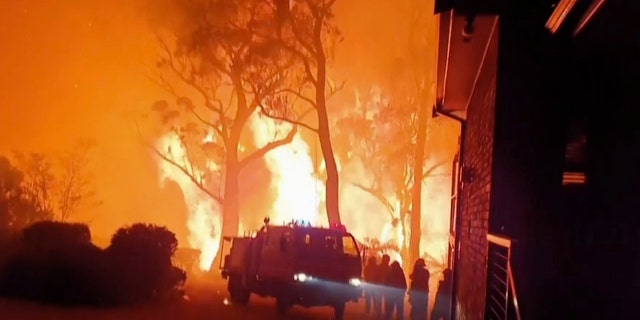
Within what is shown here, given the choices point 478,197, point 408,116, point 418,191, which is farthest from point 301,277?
point 408,116

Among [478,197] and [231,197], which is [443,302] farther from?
[231,197]

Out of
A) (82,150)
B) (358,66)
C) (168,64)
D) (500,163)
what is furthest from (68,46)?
(500,163)

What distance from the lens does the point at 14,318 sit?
12.6 meters

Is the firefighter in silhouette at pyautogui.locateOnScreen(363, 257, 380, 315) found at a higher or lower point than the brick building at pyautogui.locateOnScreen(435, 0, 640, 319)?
lower

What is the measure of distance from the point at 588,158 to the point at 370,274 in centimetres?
1096

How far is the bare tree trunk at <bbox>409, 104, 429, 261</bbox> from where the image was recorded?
33.0m

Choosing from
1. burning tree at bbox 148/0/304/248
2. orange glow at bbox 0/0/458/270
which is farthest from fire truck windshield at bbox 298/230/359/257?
orange glow at bbox 0/0/458/270

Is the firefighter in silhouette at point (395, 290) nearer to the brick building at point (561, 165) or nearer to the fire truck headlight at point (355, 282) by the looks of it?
the fire truck headlight at point (355, 282)

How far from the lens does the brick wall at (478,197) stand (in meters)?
7.56

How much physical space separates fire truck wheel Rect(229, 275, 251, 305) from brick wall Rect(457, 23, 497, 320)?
7563mm

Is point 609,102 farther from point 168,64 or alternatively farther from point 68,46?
point 68,46

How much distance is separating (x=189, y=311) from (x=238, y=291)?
264cm

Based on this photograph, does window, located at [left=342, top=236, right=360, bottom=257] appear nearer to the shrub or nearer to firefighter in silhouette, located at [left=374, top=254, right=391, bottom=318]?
firefighter in silhouette, located at [left=374, top=254, right=391, bottom=318]

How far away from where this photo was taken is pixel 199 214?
42.8m
